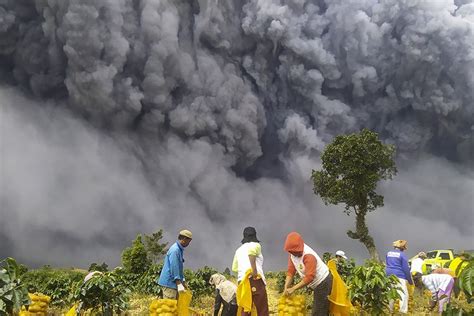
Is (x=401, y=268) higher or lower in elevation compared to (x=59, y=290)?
lower

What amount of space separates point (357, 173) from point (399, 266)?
21757mm

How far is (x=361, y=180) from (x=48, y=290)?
69.7 ft

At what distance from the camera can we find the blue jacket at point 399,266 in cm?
1009

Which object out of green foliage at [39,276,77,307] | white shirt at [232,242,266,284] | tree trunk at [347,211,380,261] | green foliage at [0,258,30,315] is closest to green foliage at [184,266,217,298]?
green foliage at [39,276,77,307]

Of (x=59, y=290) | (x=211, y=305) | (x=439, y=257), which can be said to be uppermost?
(x=439, y=257)

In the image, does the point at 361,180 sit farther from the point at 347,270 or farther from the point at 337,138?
the point at 347,270

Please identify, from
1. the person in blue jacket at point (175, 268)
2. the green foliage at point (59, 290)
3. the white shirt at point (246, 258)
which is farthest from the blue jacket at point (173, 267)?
the green foliage at point (59, 290)

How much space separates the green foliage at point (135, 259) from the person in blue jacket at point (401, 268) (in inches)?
695

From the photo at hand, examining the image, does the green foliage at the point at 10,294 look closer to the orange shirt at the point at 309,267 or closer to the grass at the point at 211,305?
the orange shirt at the point at 309,267

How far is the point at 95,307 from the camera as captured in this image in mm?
8898

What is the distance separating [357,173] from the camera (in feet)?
103

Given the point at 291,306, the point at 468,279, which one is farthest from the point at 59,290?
the point at 468,279

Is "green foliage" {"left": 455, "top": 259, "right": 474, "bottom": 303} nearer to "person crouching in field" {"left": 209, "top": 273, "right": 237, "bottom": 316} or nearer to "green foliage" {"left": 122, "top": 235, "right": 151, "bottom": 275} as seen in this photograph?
"person crouching in field" {"left": 209, "top": 273, "right": 237, "bottom": 316}

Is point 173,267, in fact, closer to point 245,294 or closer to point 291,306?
point 245,294
